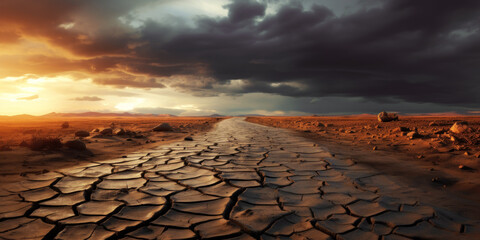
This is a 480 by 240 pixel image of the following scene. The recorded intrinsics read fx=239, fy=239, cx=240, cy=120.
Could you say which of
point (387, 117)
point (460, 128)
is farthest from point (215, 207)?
point (387, 117)

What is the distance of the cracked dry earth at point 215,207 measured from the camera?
1721 mm

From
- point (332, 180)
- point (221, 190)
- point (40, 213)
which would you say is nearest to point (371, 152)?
point (332, 180)

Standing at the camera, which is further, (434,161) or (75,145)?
(75,145)

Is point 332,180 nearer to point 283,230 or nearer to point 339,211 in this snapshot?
point 339,211

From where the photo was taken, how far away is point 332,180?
120 inches

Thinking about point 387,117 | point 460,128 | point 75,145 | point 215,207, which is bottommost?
point 215,207

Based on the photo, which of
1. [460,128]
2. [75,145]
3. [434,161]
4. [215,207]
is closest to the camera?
[215,207]

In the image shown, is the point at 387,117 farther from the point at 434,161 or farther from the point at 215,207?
the point at 215,207

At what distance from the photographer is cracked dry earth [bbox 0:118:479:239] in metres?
1.72

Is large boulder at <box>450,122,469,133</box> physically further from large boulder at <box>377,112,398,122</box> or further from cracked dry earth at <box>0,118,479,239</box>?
large boulder at <box>377,112,398,122</box>

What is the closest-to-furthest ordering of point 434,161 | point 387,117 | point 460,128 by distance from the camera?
point 434,161 → point 460,128 → point 387,117

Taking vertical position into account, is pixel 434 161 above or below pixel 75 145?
below

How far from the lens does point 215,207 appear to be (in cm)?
216

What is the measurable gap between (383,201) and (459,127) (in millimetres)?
5689
